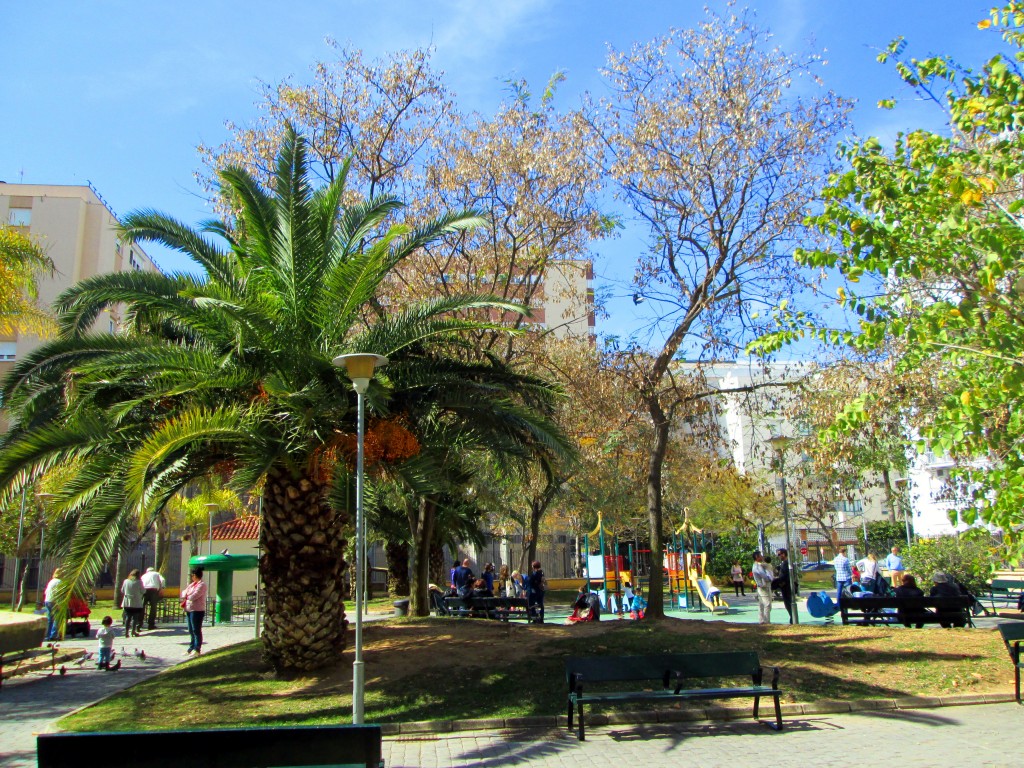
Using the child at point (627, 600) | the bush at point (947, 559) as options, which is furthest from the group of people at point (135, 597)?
the bush at point (947, 559)

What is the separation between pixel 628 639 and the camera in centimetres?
1306

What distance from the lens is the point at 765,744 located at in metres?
8.70

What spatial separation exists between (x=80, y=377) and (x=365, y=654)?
583 centimetres

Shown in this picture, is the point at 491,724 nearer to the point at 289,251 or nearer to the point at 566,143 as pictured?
the point at 289,251

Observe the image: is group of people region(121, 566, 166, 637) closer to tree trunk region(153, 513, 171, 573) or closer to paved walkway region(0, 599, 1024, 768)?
tree trunk region(153, 513, 171, 573)

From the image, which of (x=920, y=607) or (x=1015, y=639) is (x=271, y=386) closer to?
(x=1015, y=639)

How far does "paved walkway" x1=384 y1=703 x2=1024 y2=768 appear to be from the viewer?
7.97 m

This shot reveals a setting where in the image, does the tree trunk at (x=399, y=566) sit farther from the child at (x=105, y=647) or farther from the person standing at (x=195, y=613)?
the child at (x=105, y=647)

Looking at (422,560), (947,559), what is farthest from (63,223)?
(947,559)

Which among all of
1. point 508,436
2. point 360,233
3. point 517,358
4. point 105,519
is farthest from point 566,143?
point 105,519

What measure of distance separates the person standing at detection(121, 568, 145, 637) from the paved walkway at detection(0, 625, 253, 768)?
0.45 m

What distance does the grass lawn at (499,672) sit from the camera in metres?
10.3

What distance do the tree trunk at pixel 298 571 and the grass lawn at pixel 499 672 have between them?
1.30 feet

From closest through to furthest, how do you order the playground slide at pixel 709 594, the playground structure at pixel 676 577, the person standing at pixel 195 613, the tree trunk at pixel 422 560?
the person standing at pixel 195 613
the tree trunk at pixel 422 560
the playground slide at pixel 709 594
the playground structure at pixel 676 577
